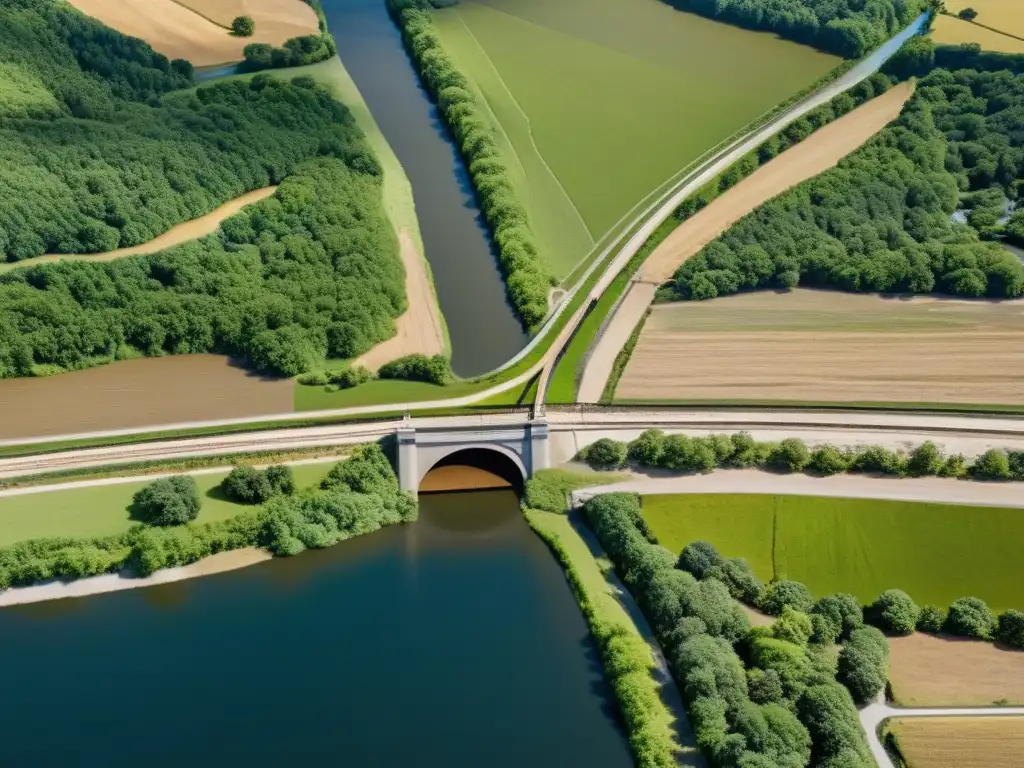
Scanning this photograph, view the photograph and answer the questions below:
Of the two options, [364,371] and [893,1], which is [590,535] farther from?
[893,1]

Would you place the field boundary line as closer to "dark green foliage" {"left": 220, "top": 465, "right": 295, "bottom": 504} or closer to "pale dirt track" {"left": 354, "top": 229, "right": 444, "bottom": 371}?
"pale dirt track" {"left": 354, "top": 229, "right": 444, "bottom": 371}

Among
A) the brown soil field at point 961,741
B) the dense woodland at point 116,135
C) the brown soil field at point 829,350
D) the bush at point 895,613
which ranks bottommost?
the brown soil field at point 961,741

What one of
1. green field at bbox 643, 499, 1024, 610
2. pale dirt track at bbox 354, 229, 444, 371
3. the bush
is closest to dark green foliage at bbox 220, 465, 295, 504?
pale dirt track at bbox 354, 229, 444, 371

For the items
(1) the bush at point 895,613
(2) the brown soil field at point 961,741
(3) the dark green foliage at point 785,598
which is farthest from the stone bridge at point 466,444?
(2) the brown soil field at point 961,741

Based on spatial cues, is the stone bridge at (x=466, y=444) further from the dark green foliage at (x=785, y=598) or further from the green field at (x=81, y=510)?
the dark green foliage at (x=785, y=598)

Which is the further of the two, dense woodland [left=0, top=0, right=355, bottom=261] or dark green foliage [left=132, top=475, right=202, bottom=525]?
dense woodland [left=0, top=0, right=355, bottom=261]

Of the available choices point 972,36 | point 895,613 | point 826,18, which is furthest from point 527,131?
point 895,613

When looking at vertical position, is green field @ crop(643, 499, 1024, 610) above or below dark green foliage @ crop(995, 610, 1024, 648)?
above
